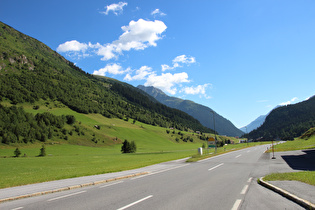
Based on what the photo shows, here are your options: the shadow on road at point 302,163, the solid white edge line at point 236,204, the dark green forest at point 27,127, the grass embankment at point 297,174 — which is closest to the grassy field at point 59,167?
the solid white edge line at point 236,204

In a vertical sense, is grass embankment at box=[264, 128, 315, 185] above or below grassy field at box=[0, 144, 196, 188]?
above

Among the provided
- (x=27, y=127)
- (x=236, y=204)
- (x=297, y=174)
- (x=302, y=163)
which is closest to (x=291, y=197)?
(x=236, y=204)

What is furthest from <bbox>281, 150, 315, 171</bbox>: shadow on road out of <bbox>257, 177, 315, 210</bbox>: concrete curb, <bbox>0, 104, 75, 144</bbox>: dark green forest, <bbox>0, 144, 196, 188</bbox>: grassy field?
<bbox>0, 104, 75, 144</bbox>: dark green forest

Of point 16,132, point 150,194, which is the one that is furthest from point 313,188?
point 16,132

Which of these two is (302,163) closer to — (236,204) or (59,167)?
(236,204)

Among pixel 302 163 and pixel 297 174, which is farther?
pixel 302 163

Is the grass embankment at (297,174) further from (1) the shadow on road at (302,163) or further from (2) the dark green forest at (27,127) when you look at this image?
(2) the dark green forest at (27,127)

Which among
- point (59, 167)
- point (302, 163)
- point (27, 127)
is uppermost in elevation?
point (27, 127)

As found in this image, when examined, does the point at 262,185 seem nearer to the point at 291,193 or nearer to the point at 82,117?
the point at 291,193

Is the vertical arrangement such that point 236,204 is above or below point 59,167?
above

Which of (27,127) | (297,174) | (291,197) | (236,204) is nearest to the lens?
(236,204)

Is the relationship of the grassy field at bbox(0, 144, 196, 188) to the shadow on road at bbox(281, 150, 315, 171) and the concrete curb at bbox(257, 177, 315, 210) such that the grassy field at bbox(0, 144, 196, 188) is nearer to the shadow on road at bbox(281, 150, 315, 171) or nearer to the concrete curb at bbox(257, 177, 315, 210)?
the concrete curb at bbox(257, 177, 315, 210)

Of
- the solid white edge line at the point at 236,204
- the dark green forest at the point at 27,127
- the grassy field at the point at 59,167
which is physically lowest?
the grassy field at the point at 59,167

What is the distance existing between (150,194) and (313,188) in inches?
309
